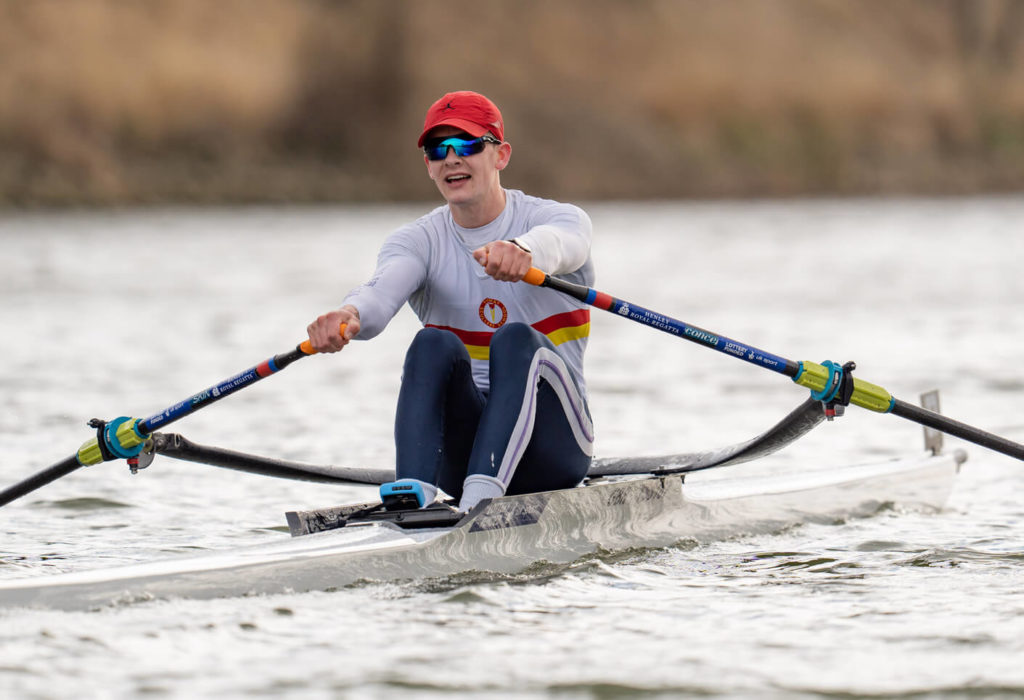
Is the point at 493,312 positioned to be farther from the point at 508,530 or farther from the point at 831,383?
the point at 831,383

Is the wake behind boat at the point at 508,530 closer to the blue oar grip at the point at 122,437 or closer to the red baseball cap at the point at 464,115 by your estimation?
the blue oar grip at the point at 122,437

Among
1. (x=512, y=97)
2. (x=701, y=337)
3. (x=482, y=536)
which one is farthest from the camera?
(x=512, y=97)

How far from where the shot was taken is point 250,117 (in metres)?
76.6

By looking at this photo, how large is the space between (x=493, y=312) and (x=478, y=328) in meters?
0.10

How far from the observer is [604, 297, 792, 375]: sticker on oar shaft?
630 centimetres

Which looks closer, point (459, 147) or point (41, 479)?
point (459, 147)

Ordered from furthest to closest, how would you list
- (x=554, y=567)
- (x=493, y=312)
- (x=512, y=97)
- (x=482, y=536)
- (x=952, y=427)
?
(x=512, y=97) < (x=952, y=427) < (x=493, y=312) < (x=554, y=567) < (x=482, y=536)

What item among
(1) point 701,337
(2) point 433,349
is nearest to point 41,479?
(2) point 433,349

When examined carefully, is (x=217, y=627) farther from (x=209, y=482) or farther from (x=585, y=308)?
(x=209, y=482)

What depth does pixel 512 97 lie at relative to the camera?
279 feet

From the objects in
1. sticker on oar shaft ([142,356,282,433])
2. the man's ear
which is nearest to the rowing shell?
sticker on oar shaft ([142,356,282,433])

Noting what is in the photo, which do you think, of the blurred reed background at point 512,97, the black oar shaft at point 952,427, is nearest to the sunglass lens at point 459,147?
the black oar shaft at point 952,427

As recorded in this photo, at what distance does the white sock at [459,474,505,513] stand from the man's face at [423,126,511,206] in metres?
1.14

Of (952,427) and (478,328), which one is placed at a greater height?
(478,328)
